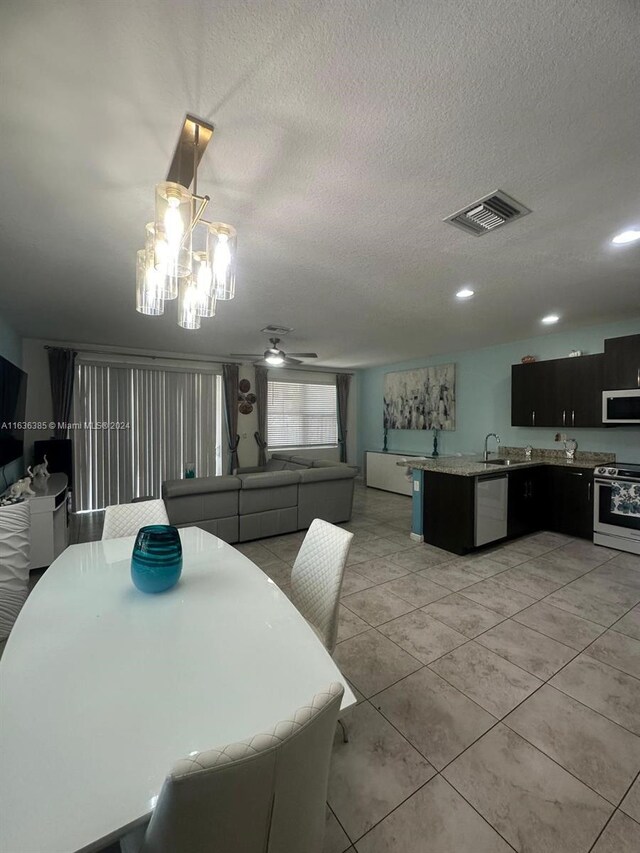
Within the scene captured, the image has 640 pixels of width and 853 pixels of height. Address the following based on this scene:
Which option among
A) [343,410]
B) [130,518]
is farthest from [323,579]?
[343,410]

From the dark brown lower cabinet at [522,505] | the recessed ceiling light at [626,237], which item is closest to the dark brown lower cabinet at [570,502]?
the dark brown lower cabinet at [522,505]

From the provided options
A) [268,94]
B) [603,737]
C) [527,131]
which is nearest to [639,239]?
[527,131]

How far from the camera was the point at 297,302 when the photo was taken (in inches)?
133

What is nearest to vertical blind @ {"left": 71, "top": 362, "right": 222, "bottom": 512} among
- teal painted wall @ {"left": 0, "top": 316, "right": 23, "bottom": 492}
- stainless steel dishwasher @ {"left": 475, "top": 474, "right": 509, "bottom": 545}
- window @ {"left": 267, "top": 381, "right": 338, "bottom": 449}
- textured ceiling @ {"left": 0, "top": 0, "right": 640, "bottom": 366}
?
teal painted wall @ {"left": 0, "top": 316, "right": 23, "bottom": 492}

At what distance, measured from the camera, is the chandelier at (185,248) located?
4.40 ft

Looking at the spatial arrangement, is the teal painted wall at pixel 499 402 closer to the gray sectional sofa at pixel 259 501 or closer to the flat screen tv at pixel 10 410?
the gray sectional sofa at pixel 259 501

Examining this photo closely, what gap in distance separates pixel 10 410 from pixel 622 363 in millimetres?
6242

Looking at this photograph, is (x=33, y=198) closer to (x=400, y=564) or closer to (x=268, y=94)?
(x=268, y=94)

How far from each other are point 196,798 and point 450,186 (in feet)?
7.24

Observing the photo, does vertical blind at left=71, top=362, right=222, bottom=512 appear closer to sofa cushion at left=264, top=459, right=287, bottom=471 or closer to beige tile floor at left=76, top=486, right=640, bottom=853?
sofa cushion at left=264, top=459, right=287, bottom=471

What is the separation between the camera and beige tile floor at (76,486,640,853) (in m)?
1.23

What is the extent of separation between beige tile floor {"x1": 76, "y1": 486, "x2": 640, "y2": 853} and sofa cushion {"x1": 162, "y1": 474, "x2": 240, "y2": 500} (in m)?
1.11

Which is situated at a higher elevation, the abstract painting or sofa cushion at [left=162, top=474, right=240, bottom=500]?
the abstract painting

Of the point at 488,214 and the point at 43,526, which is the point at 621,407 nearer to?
the point at 488,214
